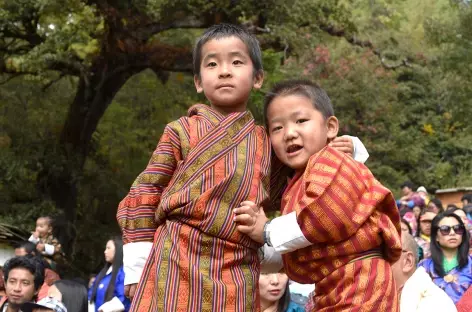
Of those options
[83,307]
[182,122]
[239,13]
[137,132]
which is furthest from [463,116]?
[182,122]

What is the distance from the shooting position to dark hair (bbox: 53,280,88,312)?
254 inches

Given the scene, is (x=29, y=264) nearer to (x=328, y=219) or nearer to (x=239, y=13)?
(x=328, y=219)

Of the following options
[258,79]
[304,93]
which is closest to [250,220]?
[304,93]

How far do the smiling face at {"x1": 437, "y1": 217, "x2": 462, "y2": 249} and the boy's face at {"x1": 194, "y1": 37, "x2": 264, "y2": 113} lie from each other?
4.29 metres

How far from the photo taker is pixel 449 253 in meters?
7.23

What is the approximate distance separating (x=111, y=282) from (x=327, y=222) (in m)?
4.42

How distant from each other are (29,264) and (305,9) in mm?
9146

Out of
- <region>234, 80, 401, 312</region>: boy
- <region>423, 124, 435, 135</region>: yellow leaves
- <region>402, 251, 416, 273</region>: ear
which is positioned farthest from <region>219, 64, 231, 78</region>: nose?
<region>423, 124, 435, 135</region>: yellow leaves

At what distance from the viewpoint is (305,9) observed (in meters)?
14.0

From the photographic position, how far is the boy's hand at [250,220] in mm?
3203

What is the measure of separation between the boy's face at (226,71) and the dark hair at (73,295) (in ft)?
11.5

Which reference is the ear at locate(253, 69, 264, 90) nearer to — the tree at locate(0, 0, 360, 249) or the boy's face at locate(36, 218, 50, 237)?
the boy's face at locate(36, 218, 50, 237)

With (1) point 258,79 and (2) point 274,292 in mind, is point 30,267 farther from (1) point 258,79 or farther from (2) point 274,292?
(1) point 258,79

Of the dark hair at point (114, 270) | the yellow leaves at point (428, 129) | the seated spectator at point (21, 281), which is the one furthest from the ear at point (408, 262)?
the yellow leaves at point (428, 129)
